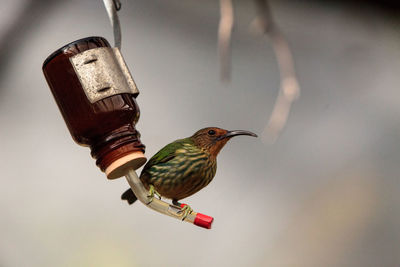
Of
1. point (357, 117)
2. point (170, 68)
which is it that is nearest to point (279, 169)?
point (357, 117)

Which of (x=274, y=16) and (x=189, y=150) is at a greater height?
(x=274, y=16)

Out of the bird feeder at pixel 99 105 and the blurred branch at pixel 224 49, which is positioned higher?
the blurred branch at pixel 224 49

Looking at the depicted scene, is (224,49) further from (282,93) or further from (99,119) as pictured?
(99,119)

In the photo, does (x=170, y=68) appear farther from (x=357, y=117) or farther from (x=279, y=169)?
(x=357, y=117)

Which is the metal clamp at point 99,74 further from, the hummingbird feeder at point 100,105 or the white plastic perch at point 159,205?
the white plastic perch at point 159,205

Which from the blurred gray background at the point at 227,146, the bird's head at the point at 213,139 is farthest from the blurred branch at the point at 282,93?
the bird's head at the point at 213,139

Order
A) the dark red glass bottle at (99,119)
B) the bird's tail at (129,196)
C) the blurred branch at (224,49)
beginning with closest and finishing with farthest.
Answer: the dark red glass bottle at (99,119) < the bird's tail at (129,196) < the blurred branch at (224,49)

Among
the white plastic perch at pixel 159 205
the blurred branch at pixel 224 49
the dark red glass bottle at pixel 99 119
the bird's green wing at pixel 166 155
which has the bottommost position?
the white plastic perch at pixel 159 205
